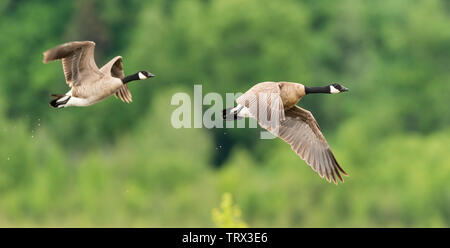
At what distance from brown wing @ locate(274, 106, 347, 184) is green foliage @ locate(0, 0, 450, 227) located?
48.4 feet

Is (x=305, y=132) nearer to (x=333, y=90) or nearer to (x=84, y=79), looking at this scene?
(x=333, y=90)

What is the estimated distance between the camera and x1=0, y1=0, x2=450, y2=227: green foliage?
1410 inches

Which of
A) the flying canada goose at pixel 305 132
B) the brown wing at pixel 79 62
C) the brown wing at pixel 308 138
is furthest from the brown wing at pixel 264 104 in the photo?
the brown wing at pixel 79 62

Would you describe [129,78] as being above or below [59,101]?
above

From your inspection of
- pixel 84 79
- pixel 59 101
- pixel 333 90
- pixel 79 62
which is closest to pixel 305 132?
pixel 333 90

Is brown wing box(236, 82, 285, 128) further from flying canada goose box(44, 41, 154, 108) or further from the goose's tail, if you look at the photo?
the goose's tail

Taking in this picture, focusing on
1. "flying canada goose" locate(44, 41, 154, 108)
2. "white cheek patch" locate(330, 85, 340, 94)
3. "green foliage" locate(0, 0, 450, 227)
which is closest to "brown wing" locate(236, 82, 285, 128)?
"flying canada goose" locate(44, 41, 154, 108)

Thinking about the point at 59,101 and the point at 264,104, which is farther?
the point at 59,101

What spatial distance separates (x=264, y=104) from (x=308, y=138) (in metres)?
2.30

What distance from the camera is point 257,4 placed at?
2135 inches

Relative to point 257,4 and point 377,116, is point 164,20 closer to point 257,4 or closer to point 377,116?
point 257,4

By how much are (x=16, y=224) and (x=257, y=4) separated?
2549 cm

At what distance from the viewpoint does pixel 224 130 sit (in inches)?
2008

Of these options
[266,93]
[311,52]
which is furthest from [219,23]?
[266,93]
